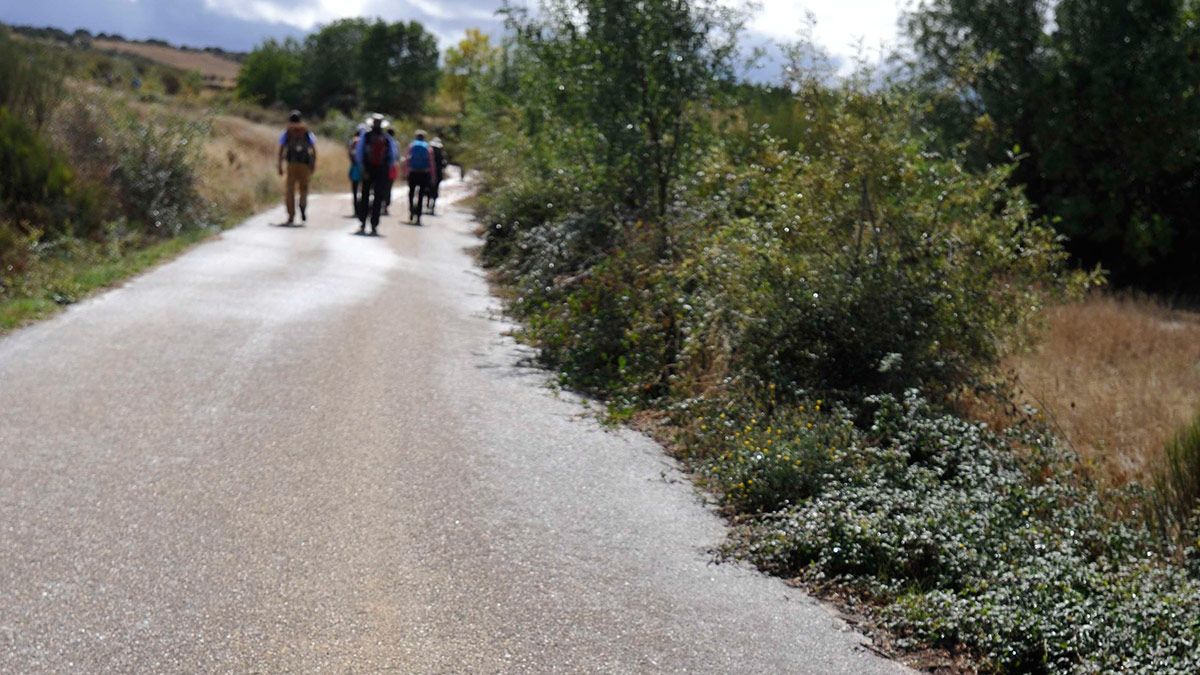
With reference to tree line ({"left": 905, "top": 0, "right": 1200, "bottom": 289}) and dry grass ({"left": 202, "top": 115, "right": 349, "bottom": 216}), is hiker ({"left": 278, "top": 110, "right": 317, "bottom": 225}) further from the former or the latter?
tree line ({"left": 905, "top": 0, "right": 1200, "bottom": 289})

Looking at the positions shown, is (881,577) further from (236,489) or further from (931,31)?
(931,31)

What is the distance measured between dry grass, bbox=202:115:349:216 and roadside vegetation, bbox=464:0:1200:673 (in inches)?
420

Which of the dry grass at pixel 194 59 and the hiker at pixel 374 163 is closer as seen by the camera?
the hiker at pixel 374 163

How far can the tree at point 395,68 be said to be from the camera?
9794 centimetres

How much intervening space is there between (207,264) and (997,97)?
60.0 feet

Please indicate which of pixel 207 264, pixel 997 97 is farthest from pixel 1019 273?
pixel 997 97

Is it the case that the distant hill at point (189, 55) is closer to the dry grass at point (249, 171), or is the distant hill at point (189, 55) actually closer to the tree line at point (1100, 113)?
the dry grass at point (249, 171)

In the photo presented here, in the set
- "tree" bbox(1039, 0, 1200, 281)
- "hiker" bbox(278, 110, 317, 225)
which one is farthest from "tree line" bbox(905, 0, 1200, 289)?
"hiker" bbox(278, 110, 317, 225)

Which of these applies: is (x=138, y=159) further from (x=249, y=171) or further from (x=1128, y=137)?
(x=1128, y=137)

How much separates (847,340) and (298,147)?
1459 cm

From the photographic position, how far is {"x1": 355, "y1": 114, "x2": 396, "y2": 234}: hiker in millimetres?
22453

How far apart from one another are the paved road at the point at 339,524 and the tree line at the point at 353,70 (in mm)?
87579

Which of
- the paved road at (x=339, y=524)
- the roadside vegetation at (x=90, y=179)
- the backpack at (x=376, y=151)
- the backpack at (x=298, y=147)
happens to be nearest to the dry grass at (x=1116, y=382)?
the paved road at (x=339, y=524)

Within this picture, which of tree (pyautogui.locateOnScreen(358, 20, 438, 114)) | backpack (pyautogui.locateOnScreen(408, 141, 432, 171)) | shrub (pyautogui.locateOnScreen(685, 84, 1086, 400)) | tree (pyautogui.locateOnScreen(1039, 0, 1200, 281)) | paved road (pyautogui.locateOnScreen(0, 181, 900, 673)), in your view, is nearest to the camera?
paved road (pyautogui.locateOnScreen(0, 181, 900, 673))
